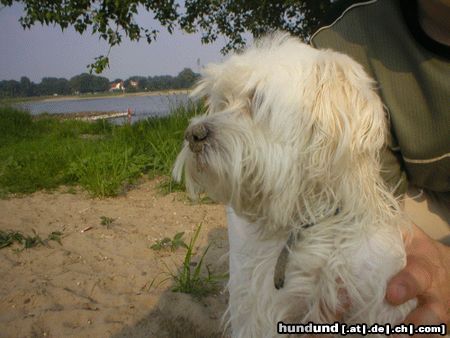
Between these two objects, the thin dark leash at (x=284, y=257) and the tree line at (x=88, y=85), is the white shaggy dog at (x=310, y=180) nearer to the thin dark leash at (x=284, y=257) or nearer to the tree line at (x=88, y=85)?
the thin dark leash at (x=284, y=257)

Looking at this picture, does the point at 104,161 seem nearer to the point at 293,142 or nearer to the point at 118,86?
the point at 293,142

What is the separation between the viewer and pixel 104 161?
4.99 meters

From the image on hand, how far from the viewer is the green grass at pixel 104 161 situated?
481 cm

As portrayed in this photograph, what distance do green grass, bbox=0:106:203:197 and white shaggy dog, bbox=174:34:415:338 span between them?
2.92 meters

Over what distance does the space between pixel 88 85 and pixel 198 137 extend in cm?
1348

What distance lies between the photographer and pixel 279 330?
1702 mm

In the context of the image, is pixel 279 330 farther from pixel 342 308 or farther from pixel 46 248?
pixel 46 248

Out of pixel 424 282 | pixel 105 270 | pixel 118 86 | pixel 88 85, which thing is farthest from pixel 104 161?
pixel 88 85

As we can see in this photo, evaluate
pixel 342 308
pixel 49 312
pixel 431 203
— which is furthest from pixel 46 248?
pixel 431 203

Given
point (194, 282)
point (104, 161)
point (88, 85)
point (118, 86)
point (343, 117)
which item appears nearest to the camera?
point (343, 117)

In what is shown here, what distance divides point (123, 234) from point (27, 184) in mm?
1911

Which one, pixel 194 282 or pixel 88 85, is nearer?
pixel 194 282

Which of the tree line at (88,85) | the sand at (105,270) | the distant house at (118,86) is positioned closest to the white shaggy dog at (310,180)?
the sand at (105,270)

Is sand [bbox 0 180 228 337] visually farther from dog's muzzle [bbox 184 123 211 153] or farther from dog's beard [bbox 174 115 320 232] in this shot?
dog's muzzle [bbox 184 123 211 153]
